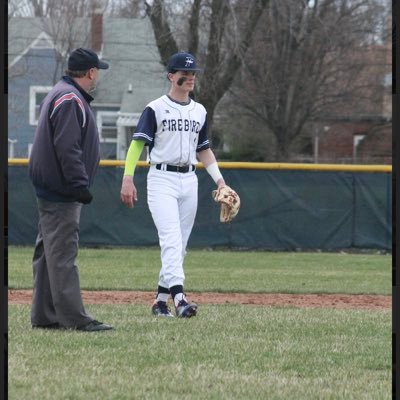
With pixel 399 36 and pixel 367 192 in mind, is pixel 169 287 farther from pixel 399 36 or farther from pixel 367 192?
pixel 367 192

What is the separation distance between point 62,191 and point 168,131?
4.79 ft

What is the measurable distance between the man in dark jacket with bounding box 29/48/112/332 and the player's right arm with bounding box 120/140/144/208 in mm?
752

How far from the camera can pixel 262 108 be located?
121 feet

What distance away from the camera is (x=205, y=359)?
18.9 ft

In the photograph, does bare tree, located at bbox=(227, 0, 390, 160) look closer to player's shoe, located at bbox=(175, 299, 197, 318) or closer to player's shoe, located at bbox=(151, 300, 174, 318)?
player's shoe, located at bbox=(151, 300, 174, 318)

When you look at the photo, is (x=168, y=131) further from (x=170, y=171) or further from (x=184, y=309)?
(x=184, y=309)

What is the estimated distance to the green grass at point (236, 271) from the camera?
12.0 metres

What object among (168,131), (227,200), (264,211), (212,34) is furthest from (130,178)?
(212,34)

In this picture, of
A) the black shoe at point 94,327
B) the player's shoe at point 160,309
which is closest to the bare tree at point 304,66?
the player's shoe at point 160,309

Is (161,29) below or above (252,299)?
above

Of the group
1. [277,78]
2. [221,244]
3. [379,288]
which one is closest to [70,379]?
[379,288]

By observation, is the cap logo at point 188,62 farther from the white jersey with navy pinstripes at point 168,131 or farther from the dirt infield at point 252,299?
the dirt infield at point 252,299

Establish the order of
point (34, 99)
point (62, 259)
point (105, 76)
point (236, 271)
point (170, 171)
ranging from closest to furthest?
point (62, 259) < point (170, 171) < point (236, 271) < point (105, 76) < point (34, 99)

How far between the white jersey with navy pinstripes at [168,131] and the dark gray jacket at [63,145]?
3.43ft
